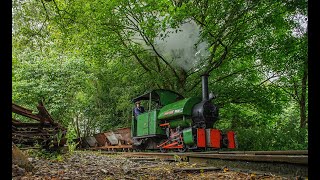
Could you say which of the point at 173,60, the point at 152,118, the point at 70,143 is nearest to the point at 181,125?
the point at 152,118

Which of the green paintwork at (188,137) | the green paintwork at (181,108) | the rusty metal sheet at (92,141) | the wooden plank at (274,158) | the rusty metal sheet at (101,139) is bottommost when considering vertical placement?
the rusty metal sheet at (92,141)

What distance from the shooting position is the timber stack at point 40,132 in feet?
19.0

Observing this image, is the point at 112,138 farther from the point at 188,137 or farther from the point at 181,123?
the point at 188,137

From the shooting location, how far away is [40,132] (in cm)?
612

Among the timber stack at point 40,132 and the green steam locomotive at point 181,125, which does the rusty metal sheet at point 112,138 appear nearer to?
the green steam locomotive at point 181,125

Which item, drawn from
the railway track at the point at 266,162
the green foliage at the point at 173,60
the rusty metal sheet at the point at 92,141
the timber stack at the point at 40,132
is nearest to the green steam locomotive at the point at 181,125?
the green foliage at the point at 173,60

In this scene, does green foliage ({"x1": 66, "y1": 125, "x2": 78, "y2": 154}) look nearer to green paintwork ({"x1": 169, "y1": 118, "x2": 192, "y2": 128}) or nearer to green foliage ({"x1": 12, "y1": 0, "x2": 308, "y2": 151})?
green foliage ({"x1": 12, "y1": 0, "x2": 308, "y2": 151})

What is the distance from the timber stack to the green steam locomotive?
387cm

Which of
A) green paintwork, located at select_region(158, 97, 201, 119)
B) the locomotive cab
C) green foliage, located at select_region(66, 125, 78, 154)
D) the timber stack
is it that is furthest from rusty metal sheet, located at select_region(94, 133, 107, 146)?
the timber stack

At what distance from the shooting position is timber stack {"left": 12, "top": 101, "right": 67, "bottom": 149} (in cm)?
580

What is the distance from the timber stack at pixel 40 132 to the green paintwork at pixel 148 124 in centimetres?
454
